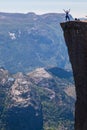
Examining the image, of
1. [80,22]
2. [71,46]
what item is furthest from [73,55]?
[80,22]

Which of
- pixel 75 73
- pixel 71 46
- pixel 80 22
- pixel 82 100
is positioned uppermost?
pixel 80 22

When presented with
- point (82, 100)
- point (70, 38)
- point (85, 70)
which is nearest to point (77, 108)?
point (82, 100)

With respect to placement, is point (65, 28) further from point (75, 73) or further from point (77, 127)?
point (77, 127)

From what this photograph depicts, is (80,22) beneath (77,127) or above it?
above

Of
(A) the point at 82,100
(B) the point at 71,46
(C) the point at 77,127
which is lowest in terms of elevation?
(C) the point at 77,127

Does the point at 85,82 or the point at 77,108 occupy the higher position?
the point at 85,82

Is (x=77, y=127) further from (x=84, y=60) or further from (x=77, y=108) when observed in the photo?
(x=84, y=60)
